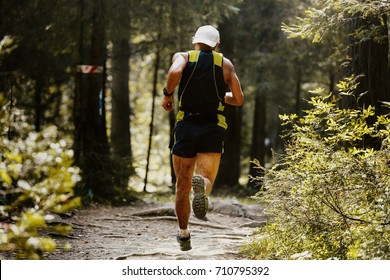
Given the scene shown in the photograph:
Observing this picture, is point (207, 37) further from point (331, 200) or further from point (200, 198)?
point (331, 200)

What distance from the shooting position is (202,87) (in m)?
6.36

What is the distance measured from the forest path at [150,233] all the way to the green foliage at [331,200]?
916 millimetres

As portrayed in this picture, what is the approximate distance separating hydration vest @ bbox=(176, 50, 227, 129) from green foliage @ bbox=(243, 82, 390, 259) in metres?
0.86

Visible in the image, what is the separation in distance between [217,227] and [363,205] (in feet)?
13.4

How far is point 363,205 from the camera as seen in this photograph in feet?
19.3

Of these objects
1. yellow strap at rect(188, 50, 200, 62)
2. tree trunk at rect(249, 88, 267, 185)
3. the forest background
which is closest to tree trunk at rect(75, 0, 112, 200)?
the forest background

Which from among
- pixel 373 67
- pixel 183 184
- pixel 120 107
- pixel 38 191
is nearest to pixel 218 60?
pixel 183 184

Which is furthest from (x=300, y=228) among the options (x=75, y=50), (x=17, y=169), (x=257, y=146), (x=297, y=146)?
(x=257, y=146)

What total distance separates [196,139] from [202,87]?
1.84 ft

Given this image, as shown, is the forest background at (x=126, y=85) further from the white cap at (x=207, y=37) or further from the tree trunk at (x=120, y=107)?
the white cap at (x=207, y=37)

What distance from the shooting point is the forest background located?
462 centimetres

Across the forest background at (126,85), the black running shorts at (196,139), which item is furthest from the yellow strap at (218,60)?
the forest background at (126,85)

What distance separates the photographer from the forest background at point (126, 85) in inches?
182

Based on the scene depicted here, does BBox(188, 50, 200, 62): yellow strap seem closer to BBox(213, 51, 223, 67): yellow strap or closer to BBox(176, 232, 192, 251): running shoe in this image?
BBox(213, 51, 223, 67): yellow strap
